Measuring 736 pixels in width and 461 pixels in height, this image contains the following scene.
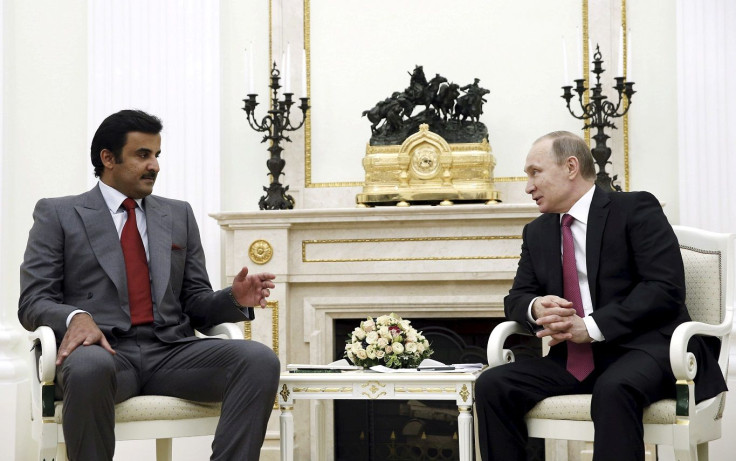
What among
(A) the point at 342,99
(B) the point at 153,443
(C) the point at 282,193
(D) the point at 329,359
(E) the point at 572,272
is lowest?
(B) the point at 153,443

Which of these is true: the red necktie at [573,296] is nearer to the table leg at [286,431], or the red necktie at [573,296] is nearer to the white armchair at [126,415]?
the table leg at [286,431]

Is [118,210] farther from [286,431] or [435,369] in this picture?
[435,369]

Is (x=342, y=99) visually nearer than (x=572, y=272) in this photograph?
No

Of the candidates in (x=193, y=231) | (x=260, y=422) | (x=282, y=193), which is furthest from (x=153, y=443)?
(x=260, y=422)

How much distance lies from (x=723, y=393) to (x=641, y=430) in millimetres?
413

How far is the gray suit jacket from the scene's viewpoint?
3.00 meters

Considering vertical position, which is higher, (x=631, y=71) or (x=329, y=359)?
(x=631, y=71)

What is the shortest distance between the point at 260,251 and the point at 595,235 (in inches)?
76.2

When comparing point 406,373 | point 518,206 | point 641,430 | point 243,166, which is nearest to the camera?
point 641,430

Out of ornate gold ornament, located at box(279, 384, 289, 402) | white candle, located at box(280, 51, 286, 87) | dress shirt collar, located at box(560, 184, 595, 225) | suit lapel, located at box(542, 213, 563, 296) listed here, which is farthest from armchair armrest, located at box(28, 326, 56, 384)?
white candle, located at box(280, 51, 286, 87)

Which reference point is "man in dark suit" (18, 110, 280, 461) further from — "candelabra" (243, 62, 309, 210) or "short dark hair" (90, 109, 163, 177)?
"candelabra" (243, 62, 309, 210)

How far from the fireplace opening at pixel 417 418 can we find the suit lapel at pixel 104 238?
1.82 meters

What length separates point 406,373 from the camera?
326cm

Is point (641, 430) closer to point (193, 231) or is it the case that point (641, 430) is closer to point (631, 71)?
point (193, 231)
